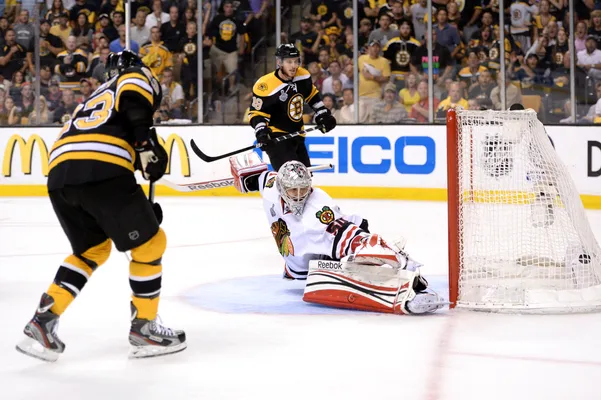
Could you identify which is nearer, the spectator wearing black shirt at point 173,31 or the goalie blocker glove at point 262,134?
the goalie blocker glove at point 262,134

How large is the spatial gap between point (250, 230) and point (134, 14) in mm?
4128

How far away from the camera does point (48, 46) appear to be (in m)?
10.4

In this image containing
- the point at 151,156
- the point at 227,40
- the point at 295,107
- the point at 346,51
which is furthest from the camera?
the point at 227,40

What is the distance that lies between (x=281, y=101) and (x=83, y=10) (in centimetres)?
535

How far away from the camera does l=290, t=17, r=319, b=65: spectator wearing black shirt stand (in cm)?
984

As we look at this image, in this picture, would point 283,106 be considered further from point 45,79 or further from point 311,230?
point 45,79

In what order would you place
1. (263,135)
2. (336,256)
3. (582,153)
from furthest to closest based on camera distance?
1. (582,153)
2. (263,135)
3. (336,256)

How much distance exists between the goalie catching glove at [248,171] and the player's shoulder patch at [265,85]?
1172 millimetres

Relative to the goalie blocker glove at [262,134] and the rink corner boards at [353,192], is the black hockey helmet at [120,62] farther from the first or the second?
the rink corner boards at [353,192]

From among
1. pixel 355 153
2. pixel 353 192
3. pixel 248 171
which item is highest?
pixel 355 153

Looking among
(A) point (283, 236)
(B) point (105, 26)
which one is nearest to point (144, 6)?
(B) point (105, 26)

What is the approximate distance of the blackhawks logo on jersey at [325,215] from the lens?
14.0ft

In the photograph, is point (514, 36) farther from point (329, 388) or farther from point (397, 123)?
point (329, 388)

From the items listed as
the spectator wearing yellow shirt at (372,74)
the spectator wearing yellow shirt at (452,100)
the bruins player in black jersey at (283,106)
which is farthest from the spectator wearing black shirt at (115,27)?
the bruins player in black jersey at (283,106)
